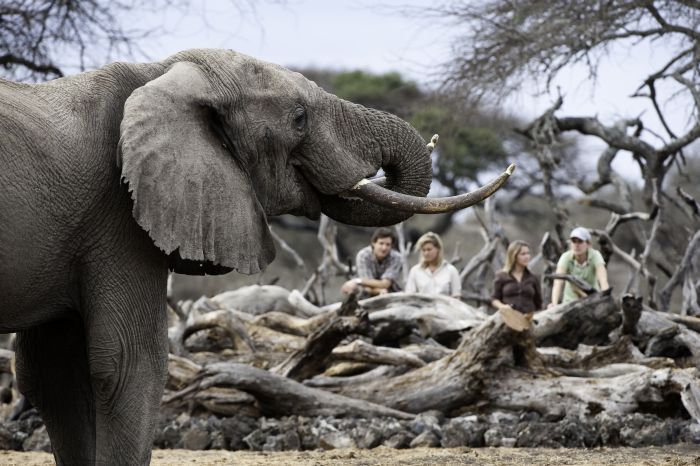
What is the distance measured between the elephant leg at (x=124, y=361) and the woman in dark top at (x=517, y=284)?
20.1 ft

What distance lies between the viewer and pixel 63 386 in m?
5.43

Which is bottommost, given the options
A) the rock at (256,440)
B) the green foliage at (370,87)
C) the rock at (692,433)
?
the rock at (256,440)

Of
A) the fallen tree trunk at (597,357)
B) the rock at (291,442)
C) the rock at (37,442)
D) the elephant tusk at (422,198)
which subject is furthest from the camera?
the fallen tree trunk at (597,357)

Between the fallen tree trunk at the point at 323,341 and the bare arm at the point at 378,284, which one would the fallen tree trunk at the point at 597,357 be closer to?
the fallen tree trunk at the point at 323,341

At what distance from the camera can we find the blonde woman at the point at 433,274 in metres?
11.2

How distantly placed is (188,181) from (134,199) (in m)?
0.30

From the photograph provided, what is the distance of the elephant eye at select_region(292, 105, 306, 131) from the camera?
546 centimetres

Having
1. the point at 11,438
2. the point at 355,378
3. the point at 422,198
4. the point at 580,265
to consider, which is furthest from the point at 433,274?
the point at 422,198

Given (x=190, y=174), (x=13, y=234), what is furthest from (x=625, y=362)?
(x=13, y=234)

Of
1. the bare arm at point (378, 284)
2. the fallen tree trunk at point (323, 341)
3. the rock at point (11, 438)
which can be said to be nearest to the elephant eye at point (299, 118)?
the fallen tree trunk at point (323, 341)

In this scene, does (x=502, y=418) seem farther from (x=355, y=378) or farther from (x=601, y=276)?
(x=601, y=276)

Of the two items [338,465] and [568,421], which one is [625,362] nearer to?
[568,421]

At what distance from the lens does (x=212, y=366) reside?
8.91m

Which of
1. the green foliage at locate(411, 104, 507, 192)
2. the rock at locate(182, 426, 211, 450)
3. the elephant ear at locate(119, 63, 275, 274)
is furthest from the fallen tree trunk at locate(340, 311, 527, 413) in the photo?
the green foliage at locate(411, 104, 507, 192)
